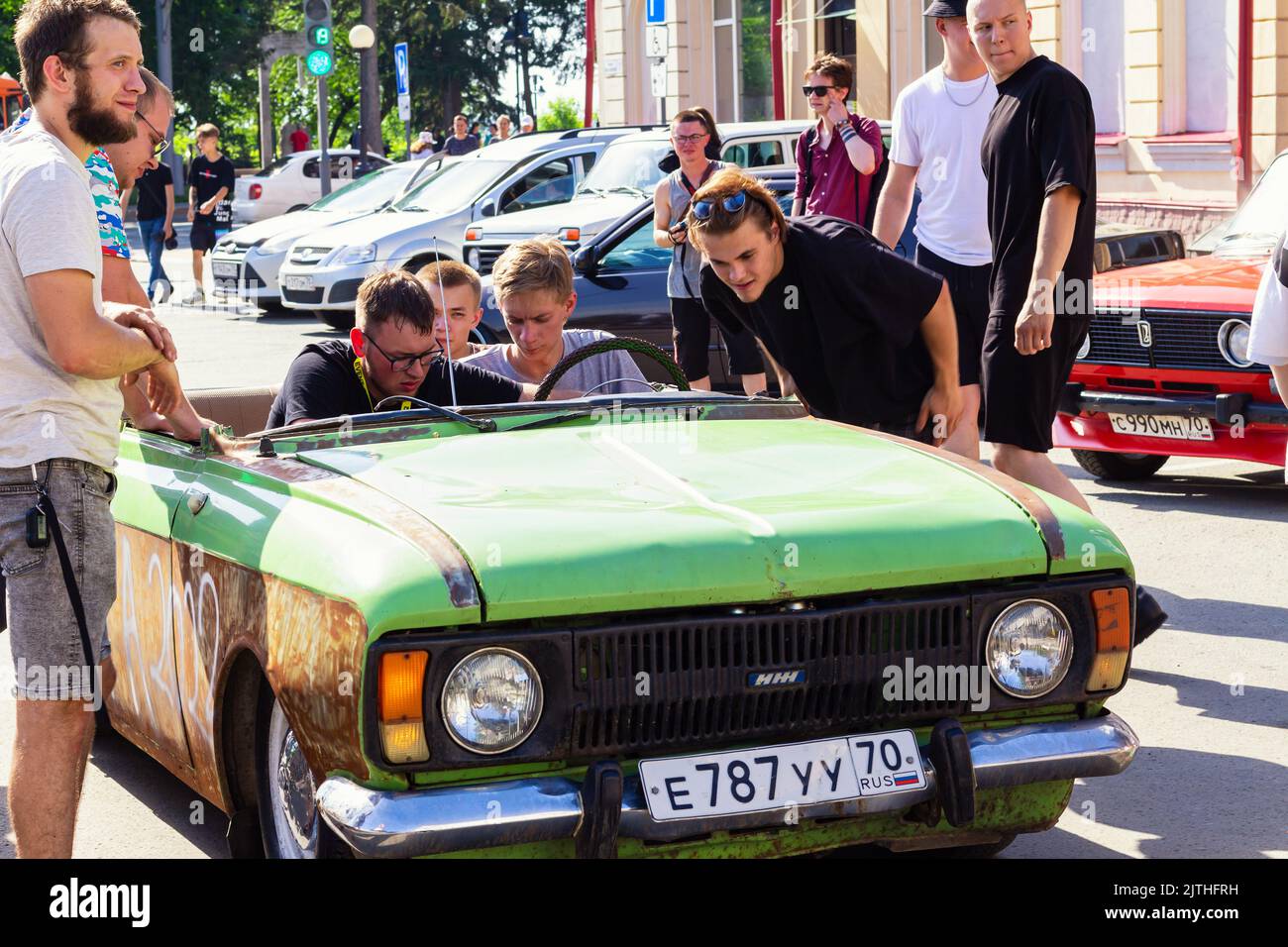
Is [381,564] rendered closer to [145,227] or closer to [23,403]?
[23,403]

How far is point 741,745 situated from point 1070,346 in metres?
2.77

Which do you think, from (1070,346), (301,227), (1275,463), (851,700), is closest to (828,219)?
(1070,346)

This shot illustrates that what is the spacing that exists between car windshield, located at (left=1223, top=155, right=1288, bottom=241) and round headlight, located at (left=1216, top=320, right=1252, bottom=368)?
3.14ft

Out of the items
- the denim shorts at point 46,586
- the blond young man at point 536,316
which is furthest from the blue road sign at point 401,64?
the denim shorts at point 46,586

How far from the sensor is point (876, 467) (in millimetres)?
4324

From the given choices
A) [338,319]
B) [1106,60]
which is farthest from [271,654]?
[1106,60]

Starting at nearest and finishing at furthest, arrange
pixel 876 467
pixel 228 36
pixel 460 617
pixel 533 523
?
1. pixel 460 617
2. pixel 533 523
3. pixel 876 467
4. pixel 228 36

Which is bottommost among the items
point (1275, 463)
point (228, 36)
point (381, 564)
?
point (1275, 463)

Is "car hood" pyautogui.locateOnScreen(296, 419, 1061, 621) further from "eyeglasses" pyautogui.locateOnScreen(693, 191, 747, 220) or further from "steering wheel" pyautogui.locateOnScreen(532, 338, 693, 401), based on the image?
"eyeglasses" pyautogui.locateOnScreen(693, 191, 747, 220)

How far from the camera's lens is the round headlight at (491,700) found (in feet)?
11.6

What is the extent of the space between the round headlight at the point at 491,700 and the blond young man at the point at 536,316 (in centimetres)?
233

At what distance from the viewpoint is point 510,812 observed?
137 inches

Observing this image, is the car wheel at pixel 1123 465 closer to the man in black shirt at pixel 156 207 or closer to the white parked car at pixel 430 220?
the white parked car at pixel 430 220

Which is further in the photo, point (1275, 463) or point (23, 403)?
point (1275, 463)
